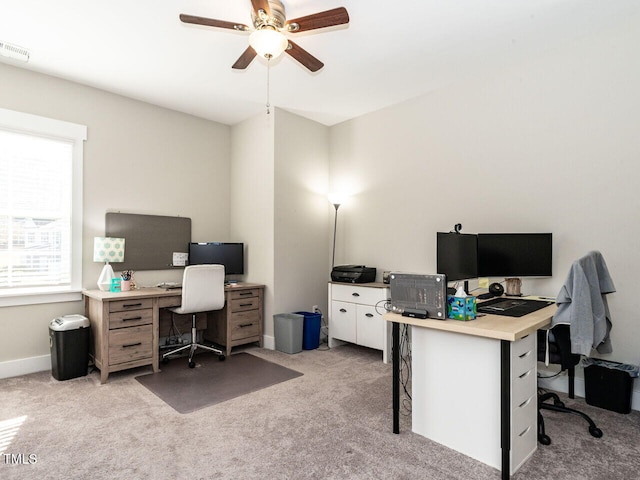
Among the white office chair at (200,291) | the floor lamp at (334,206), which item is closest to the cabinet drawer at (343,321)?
the floor lamp at (334,206)

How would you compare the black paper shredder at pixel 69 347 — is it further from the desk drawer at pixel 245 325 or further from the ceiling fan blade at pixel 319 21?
the ceiling fan blade at pixel 319 21

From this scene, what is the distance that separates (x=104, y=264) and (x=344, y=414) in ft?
9.71

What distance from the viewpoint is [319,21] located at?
2.29m

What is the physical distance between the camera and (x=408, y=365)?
11.8 feet

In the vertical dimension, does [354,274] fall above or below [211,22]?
below

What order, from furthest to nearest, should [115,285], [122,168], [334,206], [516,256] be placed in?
[334,206] → [122,168] → [115,285] → [516,256]

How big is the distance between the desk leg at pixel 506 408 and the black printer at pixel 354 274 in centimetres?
237

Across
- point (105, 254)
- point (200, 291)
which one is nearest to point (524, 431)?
point (200, 291)

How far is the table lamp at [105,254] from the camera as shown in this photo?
3.67m

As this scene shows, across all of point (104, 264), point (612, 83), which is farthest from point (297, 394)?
point (612, 83)

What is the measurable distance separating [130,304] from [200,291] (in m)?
0.63

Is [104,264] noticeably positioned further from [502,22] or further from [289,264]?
[502,22]

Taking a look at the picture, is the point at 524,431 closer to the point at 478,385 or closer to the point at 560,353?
the point at 478,385

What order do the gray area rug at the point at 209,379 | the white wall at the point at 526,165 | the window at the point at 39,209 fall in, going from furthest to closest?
the window at the point at 39,209
the gray area rug at the point at 209,379
the white wall at the point at 526,165
